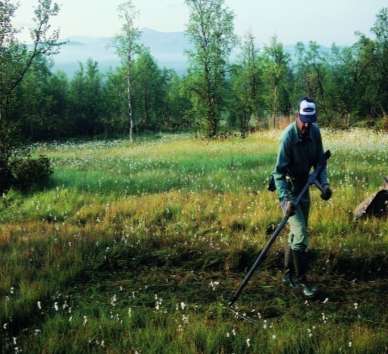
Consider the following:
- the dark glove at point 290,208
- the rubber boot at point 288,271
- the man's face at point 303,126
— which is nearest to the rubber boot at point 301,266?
the rubber boot at point 288,271

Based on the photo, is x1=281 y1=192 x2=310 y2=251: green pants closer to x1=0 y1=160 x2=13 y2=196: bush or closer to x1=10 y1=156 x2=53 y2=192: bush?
x1=10 y1=156 x2=53 y2=192: bush

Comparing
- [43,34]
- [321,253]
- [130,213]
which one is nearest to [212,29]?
[43,34]

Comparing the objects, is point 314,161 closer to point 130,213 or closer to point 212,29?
point 130,213

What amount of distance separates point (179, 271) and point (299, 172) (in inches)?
106

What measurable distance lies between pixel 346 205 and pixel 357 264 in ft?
8.71

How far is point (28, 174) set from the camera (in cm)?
1483

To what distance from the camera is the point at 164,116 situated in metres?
92.3

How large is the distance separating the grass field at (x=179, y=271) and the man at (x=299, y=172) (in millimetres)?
542

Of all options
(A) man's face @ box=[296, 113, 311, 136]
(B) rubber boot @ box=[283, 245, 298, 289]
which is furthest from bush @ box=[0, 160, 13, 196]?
(A) man's face @ box=[296, 113, 311, 136]

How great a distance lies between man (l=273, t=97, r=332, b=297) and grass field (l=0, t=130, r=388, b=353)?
0.54m

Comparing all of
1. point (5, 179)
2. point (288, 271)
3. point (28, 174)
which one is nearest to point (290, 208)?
point (288, 271)

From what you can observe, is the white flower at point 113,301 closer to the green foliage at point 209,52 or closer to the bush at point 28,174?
the bush at point 28,174

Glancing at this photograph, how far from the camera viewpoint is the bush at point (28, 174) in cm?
1466

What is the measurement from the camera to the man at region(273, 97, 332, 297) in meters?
6.89
